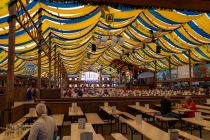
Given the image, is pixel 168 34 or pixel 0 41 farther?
pixel 168 34

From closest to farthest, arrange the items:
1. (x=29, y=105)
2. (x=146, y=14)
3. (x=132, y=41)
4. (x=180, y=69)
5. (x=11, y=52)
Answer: (x=11, y=52) → (x=29, y=105) → (x=146, y=14) → (x=132, y=41) → (x=180, y=69)

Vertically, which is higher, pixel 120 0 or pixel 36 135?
pixel 120 0

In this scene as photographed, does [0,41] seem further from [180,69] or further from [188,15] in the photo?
[180,69]

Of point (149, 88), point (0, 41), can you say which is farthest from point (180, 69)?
point (0, 41)

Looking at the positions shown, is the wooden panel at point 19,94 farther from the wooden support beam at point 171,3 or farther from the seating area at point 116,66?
the wooden support beam at point 171,3

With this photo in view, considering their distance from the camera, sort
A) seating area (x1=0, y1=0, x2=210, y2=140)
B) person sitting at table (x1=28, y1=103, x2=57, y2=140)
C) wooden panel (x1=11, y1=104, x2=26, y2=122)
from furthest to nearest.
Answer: wooden panel (x1=11, y1=104, x2=26, y2=122) < seating area (x1=0, y1=0, x2=210, y2=140) < person sitting at table (x1=28, y1=103, x2=57, y2=140)

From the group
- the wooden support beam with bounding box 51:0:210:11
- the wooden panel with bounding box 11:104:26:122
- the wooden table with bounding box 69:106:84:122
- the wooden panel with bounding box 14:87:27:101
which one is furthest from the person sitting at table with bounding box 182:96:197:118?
the wooden panel with bounding box 14:87:27:101

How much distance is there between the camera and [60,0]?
105 inches

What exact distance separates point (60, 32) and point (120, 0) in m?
11.0

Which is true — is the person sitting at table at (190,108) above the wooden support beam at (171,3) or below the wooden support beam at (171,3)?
below

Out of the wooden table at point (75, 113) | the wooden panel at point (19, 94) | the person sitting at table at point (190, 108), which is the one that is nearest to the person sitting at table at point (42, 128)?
the wooden table at point (75, 113)

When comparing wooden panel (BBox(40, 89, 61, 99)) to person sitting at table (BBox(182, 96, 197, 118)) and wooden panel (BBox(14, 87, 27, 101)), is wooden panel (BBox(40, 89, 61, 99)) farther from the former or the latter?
wooden panel (BBox(14, 87, 27, 101))

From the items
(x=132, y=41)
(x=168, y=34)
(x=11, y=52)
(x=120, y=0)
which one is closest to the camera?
(x=120, y=0)

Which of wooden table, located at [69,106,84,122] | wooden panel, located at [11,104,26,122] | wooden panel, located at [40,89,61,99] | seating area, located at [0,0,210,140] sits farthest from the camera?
wooden panel, located at [40,89,61,99]
